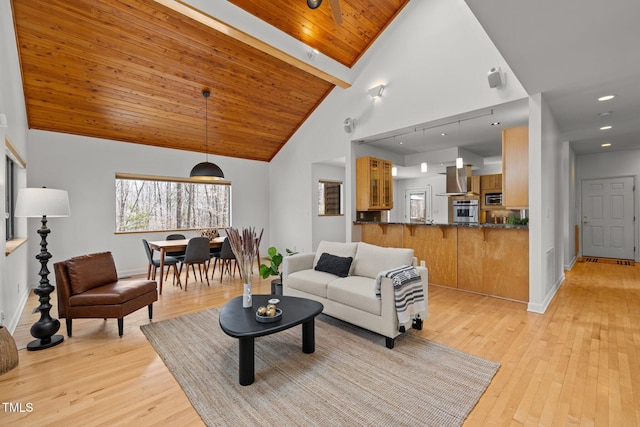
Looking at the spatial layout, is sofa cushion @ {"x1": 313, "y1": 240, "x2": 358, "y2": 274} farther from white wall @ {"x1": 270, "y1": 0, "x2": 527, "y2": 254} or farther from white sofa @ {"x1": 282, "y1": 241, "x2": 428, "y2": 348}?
white wall @ {"x1": 270, "y1": 0, "x2": 527, "y2": 254}

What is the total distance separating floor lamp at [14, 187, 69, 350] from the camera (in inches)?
105

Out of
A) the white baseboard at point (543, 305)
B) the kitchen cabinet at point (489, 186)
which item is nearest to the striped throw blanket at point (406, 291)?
the white baseboard at point (543, 305)

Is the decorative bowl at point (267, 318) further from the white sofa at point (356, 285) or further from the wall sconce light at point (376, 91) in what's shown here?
the wall sconce light at point (376, 91)

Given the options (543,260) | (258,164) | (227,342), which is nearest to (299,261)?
(227,342)

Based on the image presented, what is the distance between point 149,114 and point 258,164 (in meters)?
2.90

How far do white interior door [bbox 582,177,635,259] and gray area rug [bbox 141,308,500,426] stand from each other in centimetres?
705

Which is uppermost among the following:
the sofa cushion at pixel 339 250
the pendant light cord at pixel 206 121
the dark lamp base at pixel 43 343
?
the pendant light cord at pixel 206 121

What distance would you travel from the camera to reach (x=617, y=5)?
1898 mm

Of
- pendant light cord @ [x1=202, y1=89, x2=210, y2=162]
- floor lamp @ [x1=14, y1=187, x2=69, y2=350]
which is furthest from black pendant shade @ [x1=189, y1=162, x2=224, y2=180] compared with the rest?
floor lamp @ [x1=14, y1=187, x2=69, y2=350]

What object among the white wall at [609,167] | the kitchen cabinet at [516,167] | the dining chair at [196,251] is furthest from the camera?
the white wall at [609,167]

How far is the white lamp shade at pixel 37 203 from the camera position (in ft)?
8.75

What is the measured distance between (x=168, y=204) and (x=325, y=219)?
3.53m

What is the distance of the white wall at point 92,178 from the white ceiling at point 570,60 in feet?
15.0

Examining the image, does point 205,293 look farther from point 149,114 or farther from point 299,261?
point 149,114
